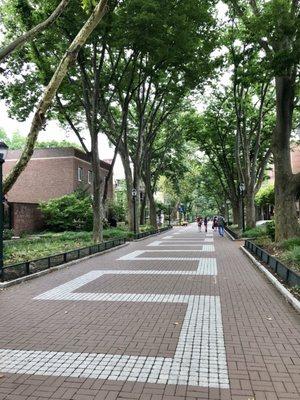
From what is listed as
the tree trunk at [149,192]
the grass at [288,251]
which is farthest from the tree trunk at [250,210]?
the tree trunk at [149,192]

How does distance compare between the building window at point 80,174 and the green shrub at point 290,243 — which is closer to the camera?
the green shrub at point 290,243

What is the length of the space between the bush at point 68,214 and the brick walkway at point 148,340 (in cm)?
1999

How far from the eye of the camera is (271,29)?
45.7 ft

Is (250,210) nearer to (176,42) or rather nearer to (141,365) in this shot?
(176,42)

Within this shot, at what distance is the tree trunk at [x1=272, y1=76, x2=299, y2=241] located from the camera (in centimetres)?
1614

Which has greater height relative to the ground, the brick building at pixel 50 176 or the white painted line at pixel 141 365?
the brick building at pixel 50 176

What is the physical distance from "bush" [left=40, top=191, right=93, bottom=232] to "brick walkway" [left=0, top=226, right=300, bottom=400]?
1999 centimetres

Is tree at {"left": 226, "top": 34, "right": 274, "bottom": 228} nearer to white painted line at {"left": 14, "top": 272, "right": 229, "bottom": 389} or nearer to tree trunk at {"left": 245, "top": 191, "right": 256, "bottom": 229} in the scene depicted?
tree trunk at {"left": 245, "top": 191, "right": 256, "bottom": 229}

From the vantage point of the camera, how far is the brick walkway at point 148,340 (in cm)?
450

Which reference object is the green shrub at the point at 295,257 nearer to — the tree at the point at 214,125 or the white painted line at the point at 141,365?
the white painted line at the point at 141,365

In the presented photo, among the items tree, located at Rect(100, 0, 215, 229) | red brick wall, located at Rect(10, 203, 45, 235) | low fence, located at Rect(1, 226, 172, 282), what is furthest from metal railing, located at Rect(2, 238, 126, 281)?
red brick wall, located at Rect(10, 203, 45, 235)

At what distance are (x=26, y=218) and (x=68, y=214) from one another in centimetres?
286

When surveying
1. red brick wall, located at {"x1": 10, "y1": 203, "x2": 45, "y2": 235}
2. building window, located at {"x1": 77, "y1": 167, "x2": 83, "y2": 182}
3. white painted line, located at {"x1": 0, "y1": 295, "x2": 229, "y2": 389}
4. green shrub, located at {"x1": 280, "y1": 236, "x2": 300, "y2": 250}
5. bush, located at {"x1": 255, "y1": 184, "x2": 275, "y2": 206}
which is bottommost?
white painted line, located at {"x1": 0, "y1": 295, "x2": 229, "y2": 389}

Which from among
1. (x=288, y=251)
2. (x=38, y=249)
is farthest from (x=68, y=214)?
(x=288, y=251)
